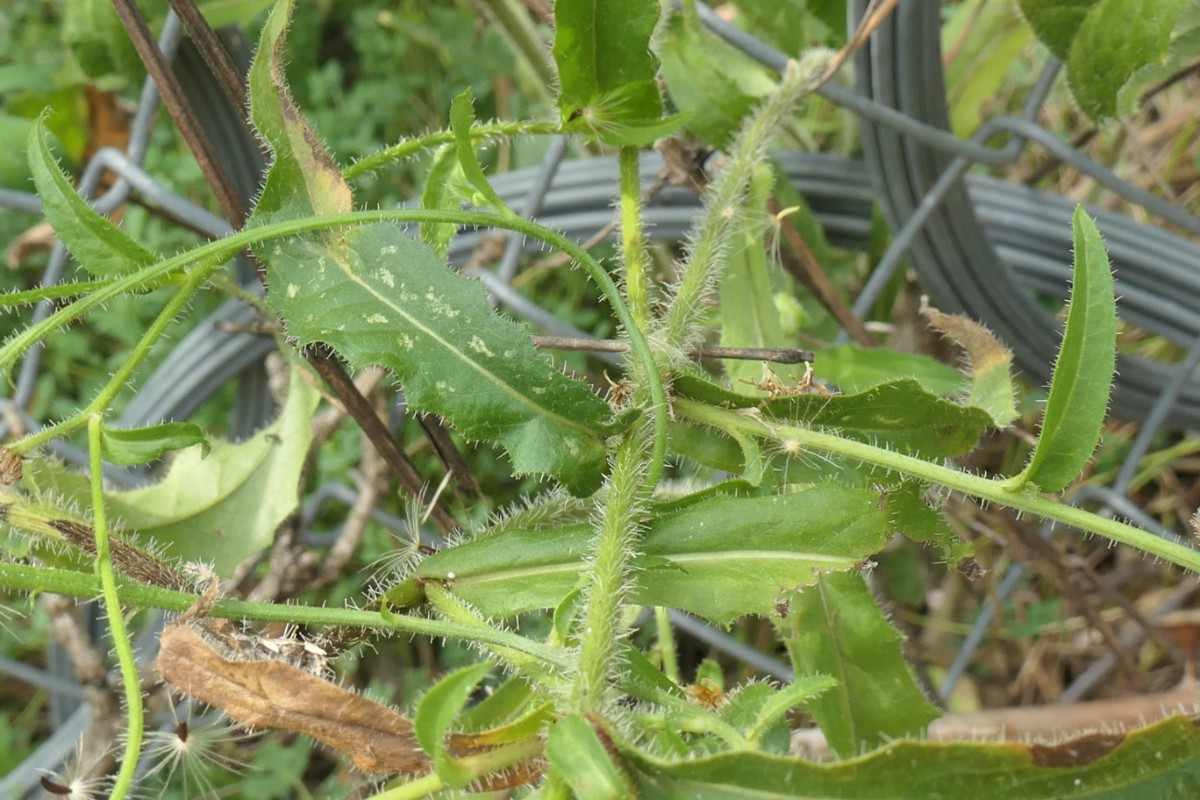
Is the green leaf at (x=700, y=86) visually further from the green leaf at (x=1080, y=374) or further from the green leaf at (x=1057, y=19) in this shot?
the green leaf at (x=1080, y=374)

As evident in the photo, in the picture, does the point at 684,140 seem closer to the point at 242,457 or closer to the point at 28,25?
the point at 242,457

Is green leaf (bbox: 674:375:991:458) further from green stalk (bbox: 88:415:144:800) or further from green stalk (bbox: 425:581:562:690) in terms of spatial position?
green stalk (bbox: 88:415:144:800)

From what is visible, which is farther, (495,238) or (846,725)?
(495,238)

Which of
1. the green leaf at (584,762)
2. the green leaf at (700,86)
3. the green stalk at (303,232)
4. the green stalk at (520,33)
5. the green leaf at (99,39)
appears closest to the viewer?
the green leaf at (584,762)

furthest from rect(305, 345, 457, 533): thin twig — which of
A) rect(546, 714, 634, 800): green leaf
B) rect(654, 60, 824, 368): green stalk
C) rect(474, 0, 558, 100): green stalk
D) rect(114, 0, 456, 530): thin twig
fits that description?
rect(474, 0, 558, 100): green stalk

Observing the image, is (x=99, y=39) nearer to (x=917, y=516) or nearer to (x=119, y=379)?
(x=119, y=379)

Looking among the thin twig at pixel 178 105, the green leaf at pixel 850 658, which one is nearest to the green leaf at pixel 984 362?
the green leaf at pixel 850 658

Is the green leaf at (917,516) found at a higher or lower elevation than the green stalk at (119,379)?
lower

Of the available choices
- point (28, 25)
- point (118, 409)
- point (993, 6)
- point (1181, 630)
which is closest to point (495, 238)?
point (993, 6)
